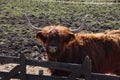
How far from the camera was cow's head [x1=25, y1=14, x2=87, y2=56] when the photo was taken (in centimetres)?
701

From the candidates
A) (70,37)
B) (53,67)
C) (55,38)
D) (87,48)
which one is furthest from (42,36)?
(53,67)

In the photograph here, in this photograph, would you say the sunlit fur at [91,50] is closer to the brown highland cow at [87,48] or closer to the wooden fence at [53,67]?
the brown highland cow at [87,48]

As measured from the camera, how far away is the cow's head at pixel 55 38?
701 cm

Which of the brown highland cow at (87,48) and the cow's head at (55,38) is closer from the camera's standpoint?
the cow's head at (55,38)

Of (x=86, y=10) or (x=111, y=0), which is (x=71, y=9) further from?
(x=111, y=0)

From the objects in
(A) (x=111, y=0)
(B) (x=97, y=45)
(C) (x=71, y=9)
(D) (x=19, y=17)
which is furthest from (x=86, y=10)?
(B) (x=97, y=45)

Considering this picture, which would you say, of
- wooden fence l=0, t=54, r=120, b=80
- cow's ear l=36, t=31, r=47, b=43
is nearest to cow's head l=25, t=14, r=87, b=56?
cow's ear l=36, t=31, r=47, b=43

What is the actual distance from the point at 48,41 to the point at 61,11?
11801 millimetres

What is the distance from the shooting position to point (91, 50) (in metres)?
7.54

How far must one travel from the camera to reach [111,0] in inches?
982

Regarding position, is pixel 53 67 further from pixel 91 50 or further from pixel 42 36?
pixel 91 50

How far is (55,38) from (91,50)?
92cm

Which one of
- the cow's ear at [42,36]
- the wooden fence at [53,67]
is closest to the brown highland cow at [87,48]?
the cow's ear at [42,36]

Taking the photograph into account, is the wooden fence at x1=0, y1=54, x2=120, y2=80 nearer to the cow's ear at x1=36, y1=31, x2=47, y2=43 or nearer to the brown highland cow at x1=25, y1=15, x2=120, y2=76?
the brown highland cow at x1=25, y1=15, x2=120, y2=76
